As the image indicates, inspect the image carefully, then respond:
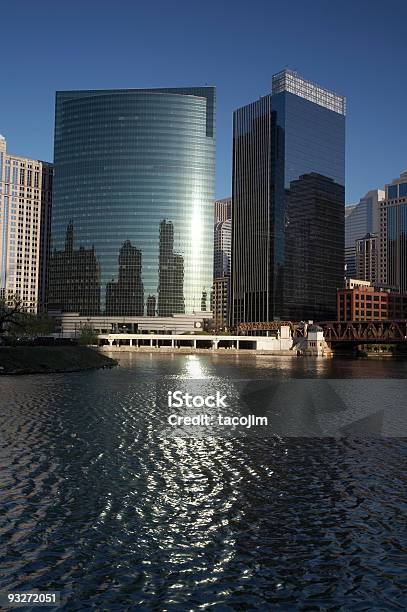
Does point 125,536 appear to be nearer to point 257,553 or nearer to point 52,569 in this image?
point 52,569

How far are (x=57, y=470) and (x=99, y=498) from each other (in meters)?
6.15

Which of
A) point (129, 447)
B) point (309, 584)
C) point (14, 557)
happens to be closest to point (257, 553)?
point (309, 584)

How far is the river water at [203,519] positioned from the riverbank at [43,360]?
59465mm

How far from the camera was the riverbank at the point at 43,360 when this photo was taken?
104 meters

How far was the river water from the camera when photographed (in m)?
19.8

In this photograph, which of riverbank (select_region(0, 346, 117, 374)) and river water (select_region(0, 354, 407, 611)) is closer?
river water (select_region(0, 354, 407, 611))

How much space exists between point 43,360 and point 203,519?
9069 cm

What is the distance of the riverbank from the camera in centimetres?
10388

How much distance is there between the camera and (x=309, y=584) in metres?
20.2

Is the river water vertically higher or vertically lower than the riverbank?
lower

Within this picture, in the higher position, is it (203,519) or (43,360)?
(43,360)

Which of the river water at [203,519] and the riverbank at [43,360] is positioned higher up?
the riverbank at [43,360]

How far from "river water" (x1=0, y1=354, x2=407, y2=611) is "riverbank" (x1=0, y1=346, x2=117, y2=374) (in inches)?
2341

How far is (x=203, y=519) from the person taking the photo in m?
26.3
